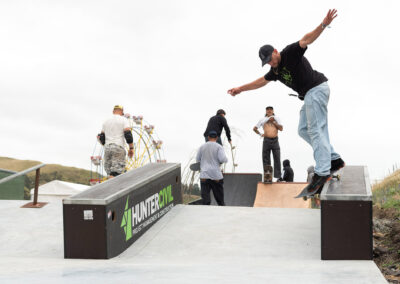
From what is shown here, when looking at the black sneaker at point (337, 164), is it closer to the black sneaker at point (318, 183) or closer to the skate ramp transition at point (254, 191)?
the black sneaker at point (318, 183)

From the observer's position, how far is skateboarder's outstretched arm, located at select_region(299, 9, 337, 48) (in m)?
5.80

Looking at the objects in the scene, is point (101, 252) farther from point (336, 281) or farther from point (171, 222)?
point (336, 281)

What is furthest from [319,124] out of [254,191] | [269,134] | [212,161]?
[254,191]

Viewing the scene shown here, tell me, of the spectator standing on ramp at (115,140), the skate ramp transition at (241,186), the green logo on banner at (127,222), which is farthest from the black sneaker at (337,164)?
the skate ramp transition at (241,186)

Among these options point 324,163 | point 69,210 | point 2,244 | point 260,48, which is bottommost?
point 2,244

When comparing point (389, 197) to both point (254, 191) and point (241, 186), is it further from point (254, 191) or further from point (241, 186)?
point (241, 186)

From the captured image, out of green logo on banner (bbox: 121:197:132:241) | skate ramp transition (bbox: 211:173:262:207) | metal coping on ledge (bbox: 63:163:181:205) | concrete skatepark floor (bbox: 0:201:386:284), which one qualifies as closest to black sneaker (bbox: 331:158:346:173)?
concrete skatepark floor (bbox: 0:201:386:284)

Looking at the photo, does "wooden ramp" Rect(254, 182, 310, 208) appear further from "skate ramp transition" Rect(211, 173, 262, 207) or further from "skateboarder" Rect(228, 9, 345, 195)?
"skateboarder" Rect(228, 9, 345, 195)

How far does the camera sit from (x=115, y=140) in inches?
389

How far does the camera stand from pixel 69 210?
599 centimetres

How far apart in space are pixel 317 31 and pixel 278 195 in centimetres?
704

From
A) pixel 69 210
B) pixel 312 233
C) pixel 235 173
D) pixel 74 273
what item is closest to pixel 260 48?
pixel 312 233

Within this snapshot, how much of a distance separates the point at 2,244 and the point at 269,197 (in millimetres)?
6959

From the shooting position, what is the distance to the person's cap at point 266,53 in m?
6.30
